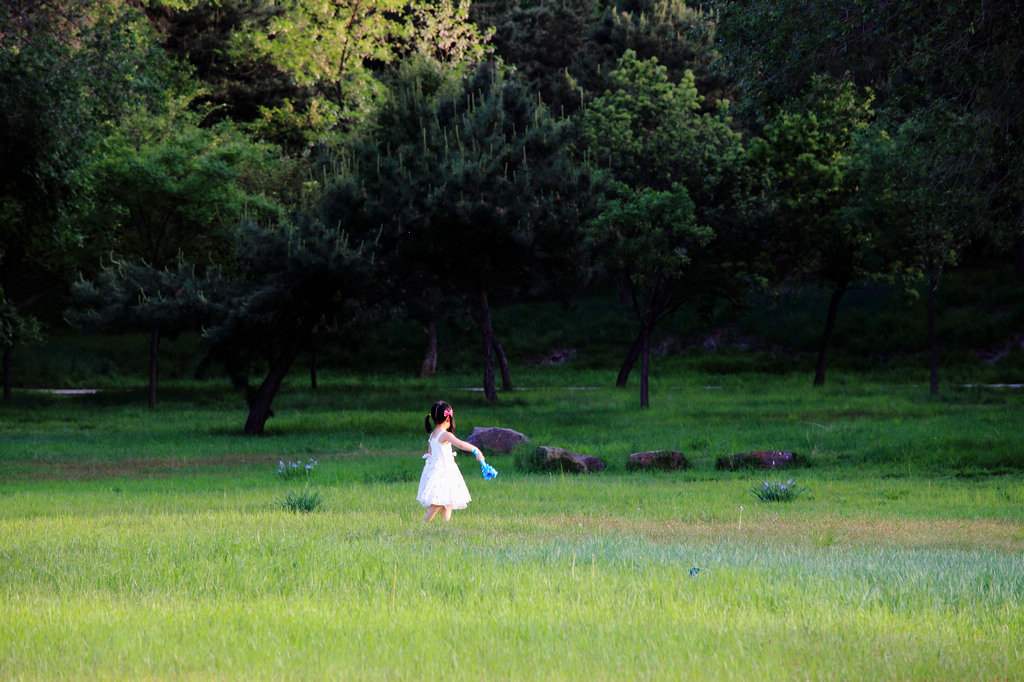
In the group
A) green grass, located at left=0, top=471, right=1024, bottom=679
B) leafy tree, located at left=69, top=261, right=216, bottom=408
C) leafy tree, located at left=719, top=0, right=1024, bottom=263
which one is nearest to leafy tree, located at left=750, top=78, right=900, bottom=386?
leafy tree, located at left=719, top=0, right=1024, bottom=263

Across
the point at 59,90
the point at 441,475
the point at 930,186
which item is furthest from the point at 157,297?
the point at 930,186

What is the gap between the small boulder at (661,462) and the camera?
1812 centimetres

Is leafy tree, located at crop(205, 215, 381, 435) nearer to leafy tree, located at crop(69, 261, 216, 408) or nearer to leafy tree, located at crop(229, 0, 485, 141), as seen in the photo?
leafy tree, located at crop(69, 261, 216, 408)

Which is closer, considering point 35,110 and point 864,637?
point 864,637

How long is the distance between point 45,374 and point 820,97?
39639 millimetres

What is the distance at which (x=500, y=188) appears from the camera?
27.0m

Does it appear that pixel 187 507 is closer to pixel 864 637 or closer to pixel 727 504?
pixel 727 504

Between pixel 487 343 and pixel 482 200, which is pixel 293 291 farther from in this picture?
pixel 487 343

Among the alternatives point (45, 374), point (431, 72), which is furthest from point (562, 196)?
point (45, 374)

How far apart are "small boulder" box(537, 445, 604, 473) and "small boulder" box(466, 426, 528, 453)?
9.59ft

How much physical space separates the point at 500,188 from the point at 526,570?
68.0 feet

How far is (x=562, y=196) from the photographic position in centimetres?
2783

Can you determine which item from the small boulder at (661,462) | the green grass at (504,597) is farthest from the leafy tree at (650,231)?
the green grass at (504,597)

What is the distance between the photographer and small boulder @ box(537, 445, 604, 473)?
1777 cm
